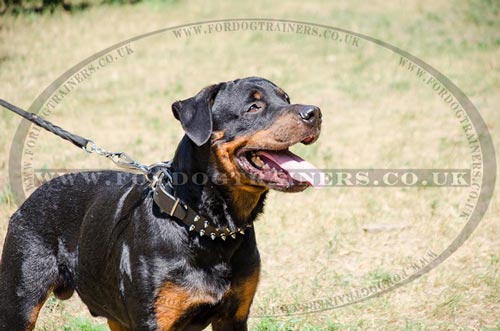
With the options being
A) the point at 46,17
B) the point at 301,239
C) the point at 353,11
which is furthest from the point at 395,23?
the point at 301,239

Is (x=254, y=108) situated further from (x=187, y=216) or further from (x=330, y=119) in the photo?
(x=330, y=119)

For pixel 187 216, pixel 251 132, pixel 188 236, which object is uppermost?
pixel 251 132

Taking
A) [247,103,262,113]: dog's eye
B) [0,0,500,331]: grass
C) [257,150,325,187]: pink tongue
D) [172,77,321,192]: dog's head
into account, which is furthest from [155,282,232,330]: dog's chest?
[0,0,500,331]: grass

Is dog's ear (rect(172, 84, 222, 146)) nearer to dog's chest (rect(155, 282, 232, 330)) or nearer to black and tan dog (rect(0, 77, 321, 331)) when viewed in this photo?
black and tan dog (rect(0, 77, 321, 331))

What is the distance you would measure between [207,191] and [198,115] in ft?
1.36

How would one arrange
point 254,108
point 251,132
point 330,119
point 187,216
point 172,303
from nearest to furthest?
point 172,303 < point 187,216 < point 251,132 < point 254,108 < point 330,119

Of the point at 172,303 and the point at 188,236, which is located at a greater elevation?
the point at 188,236

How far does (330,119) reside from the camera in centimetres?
982

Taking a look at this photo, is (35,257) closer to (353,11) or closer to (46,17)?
(46,17)

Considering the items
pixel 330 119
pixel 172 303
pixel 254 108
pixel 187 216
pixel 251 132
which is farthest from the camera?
pixel 330 119

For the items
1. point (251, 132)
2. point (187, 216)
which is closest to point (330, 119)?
point (251, 132)

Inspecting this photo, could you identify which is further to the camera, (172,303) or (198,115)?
(198,115)

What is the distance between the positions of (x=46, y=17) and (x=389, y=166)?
9.48 metres

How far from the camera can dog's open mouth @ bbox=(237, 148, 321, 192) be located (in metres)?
3.58
